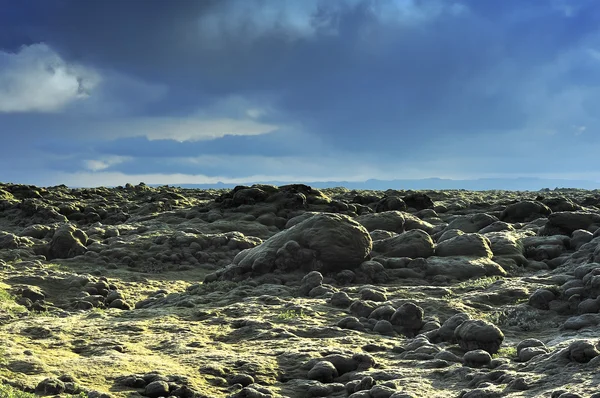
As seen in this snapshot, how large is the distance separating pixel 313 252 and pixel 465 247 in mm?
5355

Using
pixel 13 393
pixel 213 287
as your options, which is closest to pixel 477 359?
pixel 13 393

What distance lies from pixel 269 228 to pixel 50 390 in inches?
825

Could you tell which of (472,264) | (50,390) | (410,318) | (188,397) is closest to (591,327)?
(410,318)

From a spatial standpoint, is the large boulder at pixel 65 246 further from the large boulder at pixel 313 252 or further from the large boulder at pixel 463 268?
the large boulder at pixel 463 268

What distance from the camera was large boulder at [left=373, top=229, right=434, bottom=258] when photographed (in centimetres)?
1872

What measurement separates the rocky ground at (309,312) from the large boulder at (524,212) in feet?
10.4

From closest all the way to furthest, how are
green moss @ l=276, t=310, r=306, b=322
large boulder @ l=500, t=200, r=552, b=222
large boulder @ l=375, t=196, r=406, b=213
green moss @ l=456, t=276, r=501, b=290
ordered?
green moss @ l=276, t=310, r=306, b=322, green moss @ l=456, t=276, r=501, b=290, large boulder @ l=500, t=200, r=552, b=222, large boulder @ l=375, t=196, r=406, b=213

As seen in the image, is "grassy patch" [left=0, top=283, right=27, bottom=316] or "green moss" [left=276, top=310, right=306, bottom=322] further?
"grassy patch" [left=0, top=283, right=27, bottom=316]

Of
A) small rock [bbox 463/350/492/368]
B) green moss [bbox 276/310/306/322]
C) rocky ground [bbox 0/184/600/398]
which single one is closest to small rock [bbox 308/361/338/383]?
rocky ground [bbox 0/184/600/398]

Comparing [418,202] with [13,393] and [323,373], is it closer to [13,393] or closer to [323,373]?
[323,373]

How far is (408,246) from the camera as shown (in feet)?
62.0

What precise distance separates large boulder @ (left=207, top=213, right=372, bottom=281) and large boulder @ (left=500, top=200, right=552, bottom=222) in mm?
13747

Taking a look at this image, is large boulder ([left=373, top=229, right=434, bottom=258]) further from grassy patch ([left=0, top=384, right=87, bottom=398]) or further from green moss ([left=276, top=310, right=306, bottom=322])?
grassy patch ([left=0, top=384, right=87, bottom=398])

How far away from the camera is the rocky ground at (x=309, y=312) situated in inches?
325
